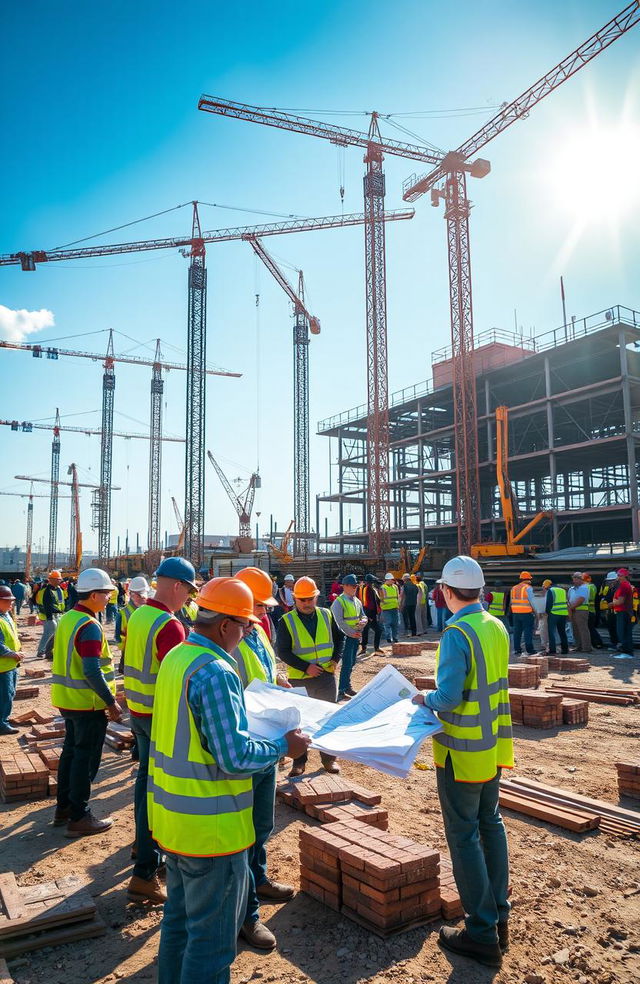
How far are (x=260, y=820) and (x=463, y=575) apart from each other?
2.05 metres

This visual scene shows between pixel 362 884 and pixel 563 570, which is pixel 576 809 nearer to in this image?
pixel 362 884

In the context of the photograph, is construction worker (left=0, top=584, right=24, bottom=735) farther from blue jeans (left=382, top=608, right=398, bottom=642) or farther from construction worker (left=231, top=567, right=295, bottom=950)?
blue jeans (left=382, top=608, right=398, bottom=642)

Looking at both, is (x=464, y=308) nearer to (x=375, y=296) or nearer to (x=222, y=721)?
(x=375, y=296)

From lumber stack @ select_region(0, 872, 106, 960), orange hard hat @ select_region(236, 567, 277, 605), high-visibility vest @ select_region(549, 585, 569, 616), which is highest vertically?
orange hard hat @ select_region(236, 567, 277, 605)

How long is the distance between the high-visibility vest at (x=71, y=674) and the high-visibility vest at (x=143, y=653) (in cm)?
84

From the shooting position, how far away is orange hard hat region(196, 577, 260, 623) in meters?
2.46

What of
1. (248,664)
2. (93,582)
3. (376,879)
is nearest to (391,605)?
(93,582)

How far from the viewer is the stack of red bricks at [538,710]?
7.85 meters

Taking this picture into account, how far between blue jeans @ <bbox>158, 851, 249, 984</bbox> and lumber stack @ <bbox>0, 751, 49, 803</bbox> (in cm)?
412

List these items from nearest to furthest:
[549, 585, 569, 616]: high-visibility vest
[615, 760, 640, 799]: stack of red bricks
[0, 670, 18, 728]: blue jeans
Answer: [615, 760, 640, 799]: stack of red bricks → [0, 670, 18, 728]: blue jeans → [549, 585, 569, 616]: high-visibility vest

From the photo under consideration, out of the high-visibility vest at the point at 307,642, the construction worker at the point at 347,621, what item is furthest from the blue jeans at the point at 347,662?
the high-visibility vest at the point at 307,642

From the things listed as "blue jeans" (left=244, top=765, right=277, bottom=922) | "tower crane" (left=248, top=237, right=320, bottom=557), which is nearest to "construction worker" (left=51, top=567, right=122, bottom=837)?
"blue jeans" (left=244, top=765, right=277, bottom=922)

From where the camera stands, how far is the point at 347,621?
9.03m

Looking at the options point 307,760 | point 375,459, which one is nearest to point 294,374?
point 375,459
